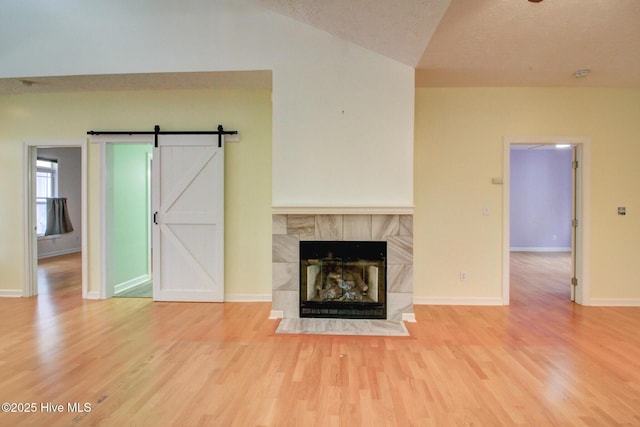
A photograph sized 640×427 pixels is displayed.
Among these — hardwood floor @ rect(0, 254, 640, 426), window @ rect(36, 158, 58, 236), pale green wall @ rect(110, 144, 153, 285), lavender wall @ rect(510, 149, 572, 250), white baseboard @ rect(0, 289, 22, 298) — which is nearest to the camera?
hardwood floor @ rect(0, 254, 640, 426)

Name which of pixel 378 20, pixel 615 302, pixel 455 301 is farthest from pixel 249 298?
pixel 615 302

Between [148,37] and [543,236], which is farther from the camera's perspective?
[543,236]

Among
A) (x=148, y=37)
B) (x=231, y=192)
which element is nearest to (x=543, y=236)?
(x=231, y=192)

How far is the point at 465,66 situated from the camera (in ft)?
11.2

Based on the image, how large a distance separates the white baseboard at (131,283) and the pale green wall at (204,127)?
26 centimetres

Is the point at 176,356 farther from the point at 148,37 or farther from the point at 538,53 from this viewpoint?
the point at 538,53

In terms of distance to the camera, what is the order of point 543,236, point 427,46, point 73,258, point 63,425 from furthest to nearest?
point 543,236, point 73,258, point 427,46, point 63,425

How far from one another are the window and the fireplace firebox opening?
22.9ft

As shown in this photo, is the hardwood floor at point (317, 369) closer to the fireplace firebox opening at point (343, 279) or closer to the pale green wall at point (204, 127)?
the fireplace firebox opening at point (343, 279)

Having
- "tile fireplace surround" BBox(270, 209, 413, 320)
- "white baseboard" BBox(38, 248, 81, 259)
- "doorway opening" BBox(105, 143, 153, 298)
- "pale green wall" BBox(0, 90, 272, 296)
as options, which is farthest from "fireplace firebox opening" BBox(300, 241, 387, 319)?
"white baseboard" BBox(38, 248, 81, 259)

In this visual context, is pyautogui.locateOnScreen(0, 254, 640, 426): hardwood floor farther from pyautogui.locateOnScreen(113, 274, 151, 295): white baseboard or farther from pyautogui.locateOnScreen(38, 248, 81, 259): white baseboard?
pyautogui.locateOnScreen(38, 248, 81, 259): white baseboard

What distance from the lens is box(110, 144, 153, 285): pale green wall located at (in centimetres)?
447

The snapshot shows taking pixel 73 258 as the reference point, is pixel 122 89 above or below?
above

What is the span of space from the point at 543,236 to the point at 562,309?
5291mm
